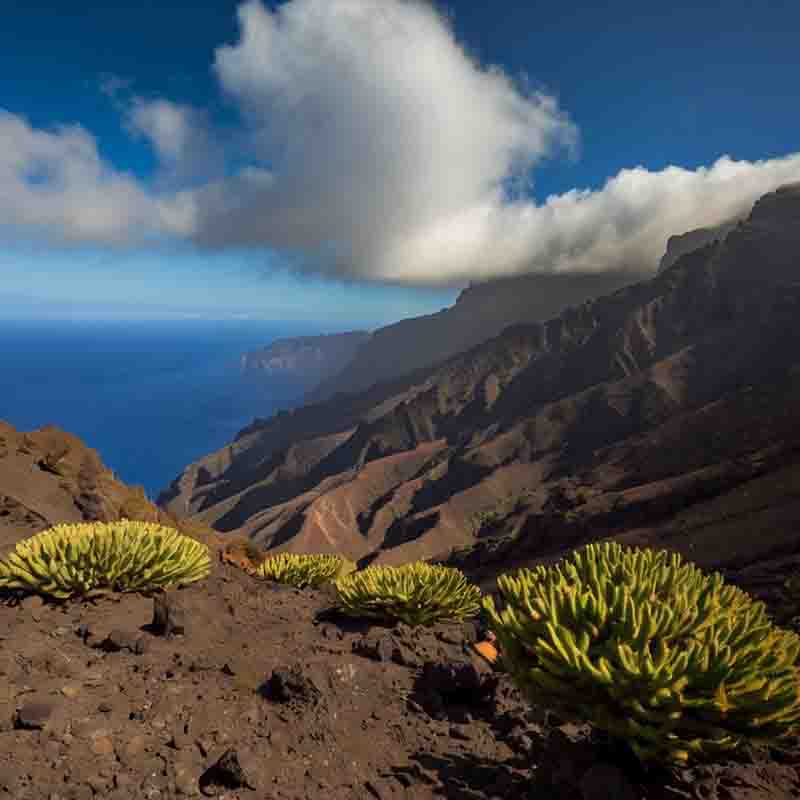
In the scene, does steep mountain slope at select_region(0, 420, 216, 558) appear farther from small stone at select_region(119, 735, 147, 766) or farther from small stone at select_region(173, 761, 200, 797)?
small stone at select_region(173, 761, 200, 797)

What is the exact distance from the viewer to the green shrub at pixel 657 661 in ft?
9.79

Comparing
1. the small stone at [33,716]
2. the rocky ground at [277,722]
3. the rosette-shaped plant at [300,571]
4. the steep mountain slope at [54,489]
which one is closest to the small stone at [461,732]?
the rocky ground at [277,722]

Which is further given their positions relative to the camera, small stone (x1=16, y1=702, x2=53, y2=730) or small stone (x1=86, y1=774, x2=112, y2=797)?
small stone (x1=16, y1=702, x2=53, y2=730)

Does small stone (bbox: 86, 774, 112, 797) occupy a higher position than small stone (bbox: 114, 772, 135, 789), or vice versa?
small stone (bbox: 86, 774, 112, 797)

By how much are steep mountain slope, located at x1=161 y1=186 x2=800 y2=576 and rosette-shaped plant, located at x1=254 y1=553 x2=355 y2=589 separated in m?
20.2

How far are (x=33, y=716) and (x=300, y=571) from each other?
520 cm

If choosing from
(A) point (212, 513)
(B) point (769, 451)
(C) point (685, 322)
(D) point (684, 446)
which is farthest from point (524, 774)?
(A) point (212, 513)

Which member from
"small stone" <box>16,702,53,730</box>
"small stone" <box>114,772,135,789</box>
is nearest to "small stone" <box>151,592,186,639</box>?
"small stone" <box>16,702,53,730</box>

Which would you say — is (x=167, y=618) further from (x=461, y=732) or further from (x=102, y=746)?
(x=461, y=732)

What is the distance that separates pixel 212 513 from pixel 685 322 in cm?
11752

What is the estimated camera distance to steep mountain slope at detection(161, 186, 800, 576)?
44438 mm

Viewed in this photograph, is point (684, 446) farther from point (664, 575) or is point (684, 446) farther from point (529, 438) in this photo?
point (664, 575)

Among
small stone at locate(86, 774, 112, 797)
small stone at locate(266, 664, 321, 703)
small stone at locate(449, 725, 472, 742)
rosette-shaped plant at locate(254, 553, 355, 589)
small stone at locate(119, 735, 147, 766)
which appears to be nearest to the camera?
small stone at locate(86, 774, 112, 797)

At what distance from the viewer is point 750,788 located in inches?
128
